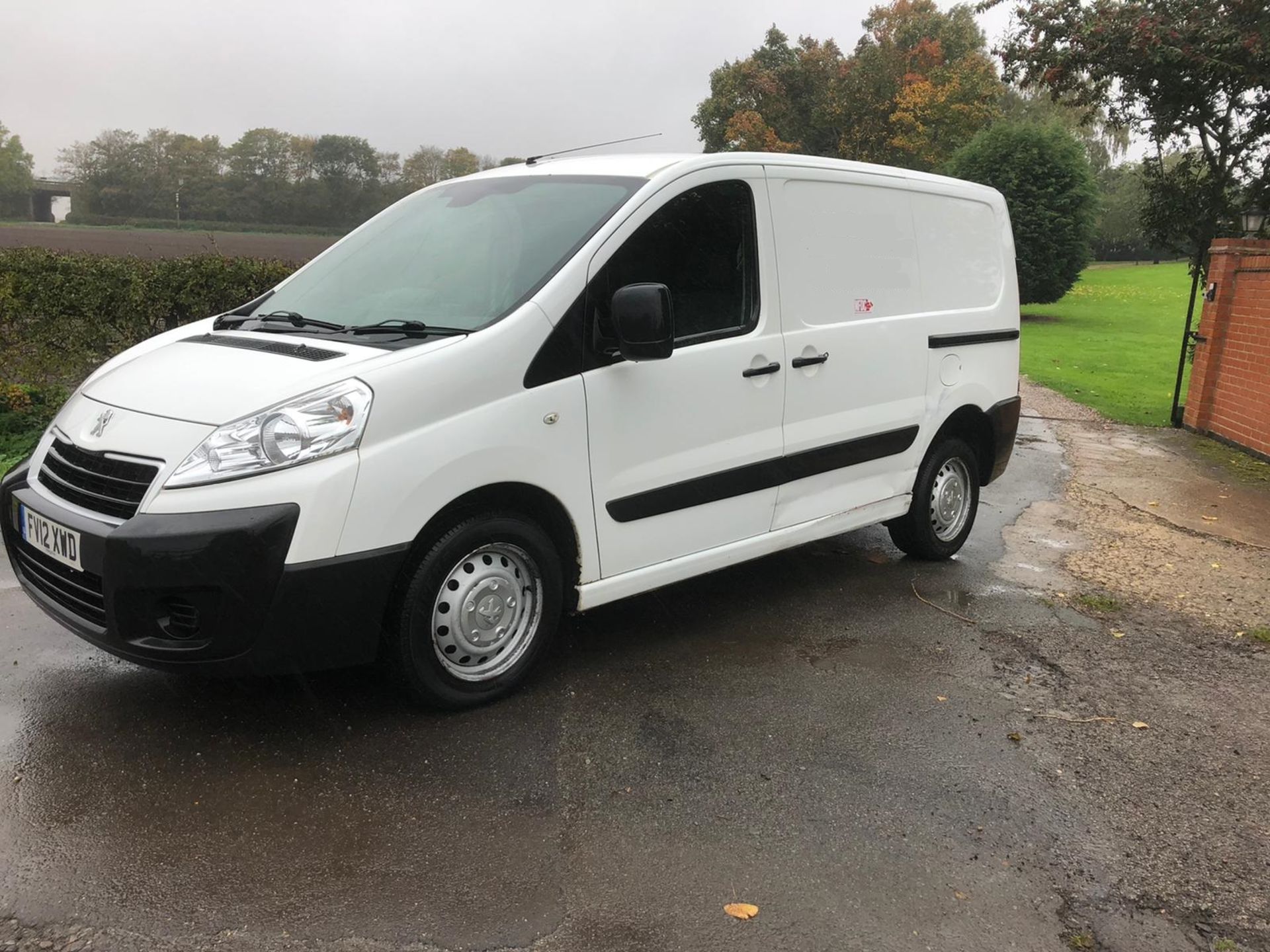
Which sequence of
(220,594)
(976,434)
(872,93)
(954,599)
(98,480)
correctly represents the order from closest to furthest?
(220,594)
(98,480)
(954,599)
(976,434)
(872,93)

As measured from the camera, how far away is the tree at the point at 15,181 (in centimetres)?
3791

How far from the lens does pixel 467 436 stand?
338 cm

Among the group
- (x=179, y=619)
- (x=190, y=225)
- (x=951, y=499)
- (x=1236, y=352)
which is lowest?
(x=951, y=499)

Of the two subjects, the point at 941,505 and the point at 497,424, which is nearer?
the point at 497,424

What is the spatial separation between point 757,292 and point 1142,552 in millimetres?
3606

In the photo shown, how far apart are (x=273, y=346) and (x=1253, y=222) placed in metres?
10.9

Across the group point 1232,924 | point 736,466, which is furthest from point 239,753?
point 1232,924

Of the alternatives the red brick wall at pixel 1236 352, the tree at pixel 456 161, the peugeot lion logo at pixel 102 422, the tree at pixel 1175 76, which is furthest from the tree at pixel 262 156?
the peugeot lion logo at pixel 102 422

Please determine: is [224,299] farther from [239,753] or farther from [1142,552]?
[1142,552]

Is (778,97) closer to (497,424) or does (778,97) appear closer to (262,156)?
(262,156)

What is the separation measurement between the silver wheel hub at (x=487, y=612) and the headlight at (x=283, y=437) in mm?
639

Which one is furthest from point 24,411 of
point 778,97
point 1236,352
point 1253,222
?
point 778,97

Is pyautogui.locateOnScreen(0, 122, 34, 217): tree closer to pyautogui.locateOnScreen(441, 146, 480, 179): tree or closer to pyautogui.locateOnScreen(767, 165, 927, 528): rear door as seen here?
pyautogui.locateOnScreen(441, 146, 480, 179): tree

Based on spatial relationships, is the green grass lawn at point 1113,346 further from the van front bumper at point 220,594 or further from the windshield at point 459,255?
the van front bumper at point 220,594
